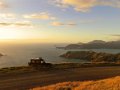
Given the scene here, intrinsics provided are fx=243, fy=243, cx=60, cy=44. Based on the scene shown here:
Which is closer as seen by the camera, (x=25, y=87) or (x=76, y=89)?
(x=76, y=89)

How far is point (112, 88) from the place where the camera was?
15.2m

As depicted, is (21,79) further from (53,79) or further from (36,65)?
(36,65)

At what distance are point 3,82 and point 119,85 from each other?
15765 mm

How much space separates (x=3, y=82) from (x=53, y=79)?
236 inches

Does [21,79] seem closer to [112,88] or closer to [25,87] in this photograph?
[25,87]

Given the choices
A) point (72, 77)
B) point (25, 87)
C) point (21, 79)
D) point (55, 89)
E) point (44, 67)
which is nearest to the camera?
point (55, 89)

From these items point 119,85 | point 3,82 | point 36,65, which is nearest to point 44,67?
point 36,65

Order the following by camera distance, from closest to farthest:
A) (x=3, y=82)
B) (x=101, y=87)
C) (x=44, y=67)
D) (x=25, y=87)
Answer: (x=101, y=87) → (x=25, y=87) → (x=3, y=82) → (x=44, y=67)

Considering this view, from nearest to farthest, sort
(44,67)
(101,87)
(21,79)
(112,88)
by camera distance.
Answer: (112,88)
(101,87)
(21,79)
(44,67)

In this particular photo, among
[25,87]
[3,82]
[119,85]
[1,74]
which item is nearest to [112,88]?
[119,85]

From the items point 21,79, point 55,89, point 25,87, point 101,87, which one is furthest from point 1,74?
point 101,87

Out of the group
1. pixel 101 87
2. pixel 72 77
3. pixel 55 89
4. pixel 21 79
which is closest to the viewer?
pixel 101 87

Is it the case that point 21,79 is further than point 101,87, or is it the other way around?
point 21,79

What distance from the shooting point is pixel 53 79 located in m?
29.6
